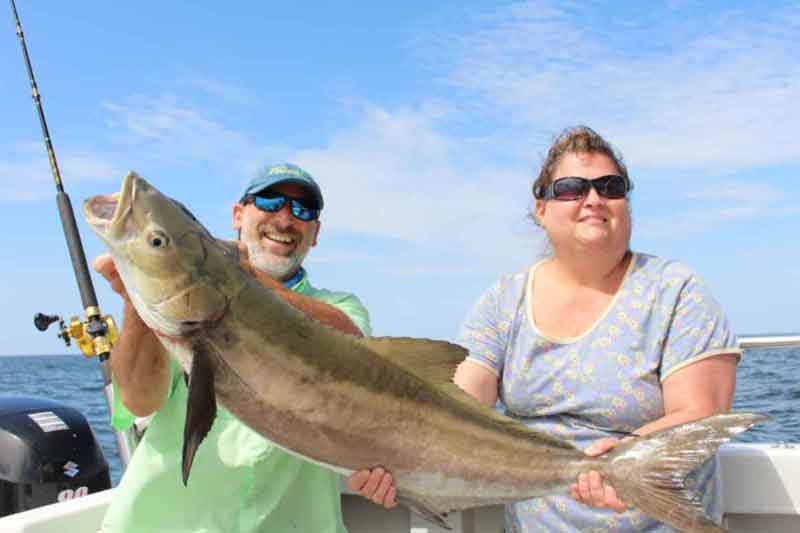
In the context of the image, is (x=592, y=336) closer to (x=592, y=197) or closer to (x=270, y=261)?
(x=592, y=197)

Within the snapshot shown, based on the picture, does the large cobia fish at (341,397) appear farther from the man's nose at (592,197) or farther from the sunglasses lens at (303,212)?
the sunglasses lens at (303,212)

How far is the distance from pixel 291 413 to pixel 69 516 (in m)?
2.27

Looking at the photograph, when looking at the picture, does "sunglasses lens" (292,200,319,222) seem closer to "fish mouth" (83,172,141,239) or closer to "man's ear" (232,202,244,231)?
"man's ear" (232,202,244,231)

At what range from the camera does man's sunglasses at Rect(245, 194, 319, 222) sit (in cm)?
400

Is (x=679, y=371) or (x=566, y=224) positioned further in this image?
(x=566, y=224)

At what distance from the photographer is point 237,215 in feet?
13.9

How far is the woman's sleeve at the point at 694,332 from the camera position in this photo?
3455 mm

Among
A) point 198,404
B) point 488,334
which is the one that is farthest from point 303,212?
point 198,404

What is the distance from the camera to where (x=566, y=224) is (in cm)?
375

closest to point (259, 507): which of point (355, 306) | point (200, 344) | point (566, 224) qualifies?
point (355, 306)

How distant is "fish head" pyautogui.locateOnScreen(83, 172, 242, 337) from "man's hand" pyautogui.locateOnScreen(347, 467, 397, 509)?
2.53ft

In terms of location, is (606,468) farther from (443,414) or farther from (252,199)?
(252,199)

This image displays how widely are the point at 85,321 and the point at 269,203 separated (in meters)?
1.97

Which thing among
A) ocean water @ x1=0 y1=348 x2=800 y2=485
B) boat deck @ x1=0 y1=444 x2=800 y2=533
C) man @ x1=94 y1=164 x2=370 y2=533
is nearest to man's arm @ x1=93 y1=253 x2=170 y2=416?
man @ x1=94 y1=164 x2=370 y2=533
